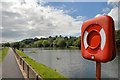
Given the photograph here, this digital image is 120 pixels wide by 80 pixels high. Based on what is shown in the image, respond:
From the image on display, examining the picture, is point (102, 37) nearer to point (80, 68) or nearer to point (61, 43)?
point (80, 68)

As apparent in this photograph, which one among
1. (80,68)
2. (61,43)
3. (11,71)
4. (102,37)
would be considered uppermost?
(61,43)

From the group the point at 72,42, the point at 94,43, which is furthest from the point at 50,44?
the point at 94,43

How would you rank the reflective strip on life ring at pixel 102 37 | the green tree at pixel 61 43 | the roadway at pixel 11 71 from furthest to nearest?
the green tree at pixel 61 43 < the roadway at pixel 11 71 < the reflective strip on life ring at pixel 102 37

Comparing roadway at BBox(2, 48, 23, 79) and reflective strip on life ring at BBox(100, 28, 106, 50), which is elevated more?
reflective strip on life ring at BBox(100, 28, 106, 50)

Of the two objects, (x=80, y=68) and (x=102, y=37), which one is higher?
(x=102, y=37)

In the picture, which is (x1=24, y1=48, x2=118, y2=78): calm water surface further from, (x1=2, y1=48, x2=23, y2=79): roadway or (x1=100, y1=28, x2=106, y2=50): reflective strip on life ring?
(x1=100, y1=28, x2=106, y2=50): reflective strip on life ring

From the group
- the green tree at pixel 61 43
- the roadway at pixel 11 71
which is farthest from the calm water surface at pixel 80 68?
the green tree at pixel 61 43

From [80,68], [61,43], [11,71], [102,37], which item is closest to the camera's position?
[102,37]

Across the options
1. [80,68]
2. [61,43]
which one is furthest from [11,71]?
[61,43]

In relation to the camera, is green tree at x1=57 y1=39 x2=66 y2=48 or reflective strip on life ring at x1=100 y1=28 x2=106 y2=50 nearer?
reflective strip on life ring at x1=100 y1=28 x2=106 y2=50

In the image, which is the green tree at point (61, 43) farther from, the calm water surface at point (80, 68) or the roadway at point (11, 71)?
the roadway at point (11, 71)

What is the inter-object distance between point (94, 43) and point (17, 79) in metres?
9.40

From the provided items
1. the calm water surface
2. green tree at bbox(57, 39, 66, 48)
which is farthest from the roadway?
green tree at bbox(57, 39, 66, 48)

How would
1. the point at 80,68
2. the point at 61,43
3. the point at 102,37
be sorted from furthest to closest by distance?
the point at 61,43, the point at 80,68, the point at 102,37
